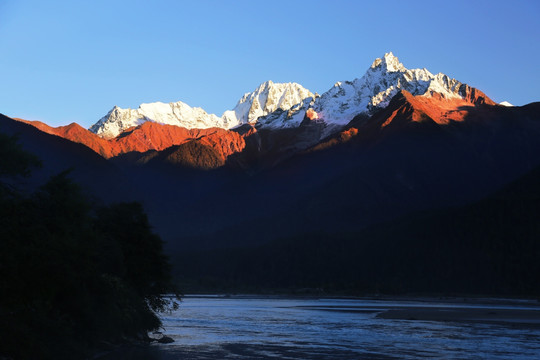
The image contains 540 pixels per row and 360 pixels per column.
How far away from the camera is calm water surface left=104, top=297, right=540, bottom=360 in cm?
6234

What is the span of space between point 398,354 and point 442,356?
3745mm

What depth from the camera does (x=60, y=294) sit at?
51188mm

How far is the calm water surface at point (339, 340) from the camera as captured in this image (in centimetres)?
6234

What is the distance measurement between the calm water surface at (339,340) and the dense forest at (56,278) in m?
4.35

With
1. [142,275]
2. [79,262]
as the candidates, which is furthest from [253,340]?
[79,262]

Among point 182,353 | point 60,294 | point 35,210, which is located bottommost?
point 182,353

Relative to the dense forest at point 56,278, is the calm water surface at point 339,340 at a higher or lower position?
lower

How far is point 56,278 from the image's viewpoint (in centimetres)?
4225

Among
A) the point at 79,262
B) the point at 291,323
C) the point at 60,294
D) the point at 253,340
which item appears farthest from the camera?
the point at 291,323

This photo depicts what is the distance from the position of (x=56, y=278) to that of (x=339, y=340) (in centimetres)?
4164

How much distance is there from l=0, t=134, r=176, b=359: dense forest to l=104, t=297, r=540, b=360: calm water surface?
4349 mm

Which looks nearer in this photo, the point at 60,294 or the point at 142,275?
the point at 60,294

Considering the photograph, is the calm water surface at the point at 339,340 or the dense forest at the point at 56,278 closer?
the dense forest at the point at 56,278

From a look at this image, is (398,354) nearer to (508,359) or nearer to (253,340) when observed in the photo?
(508,359)
